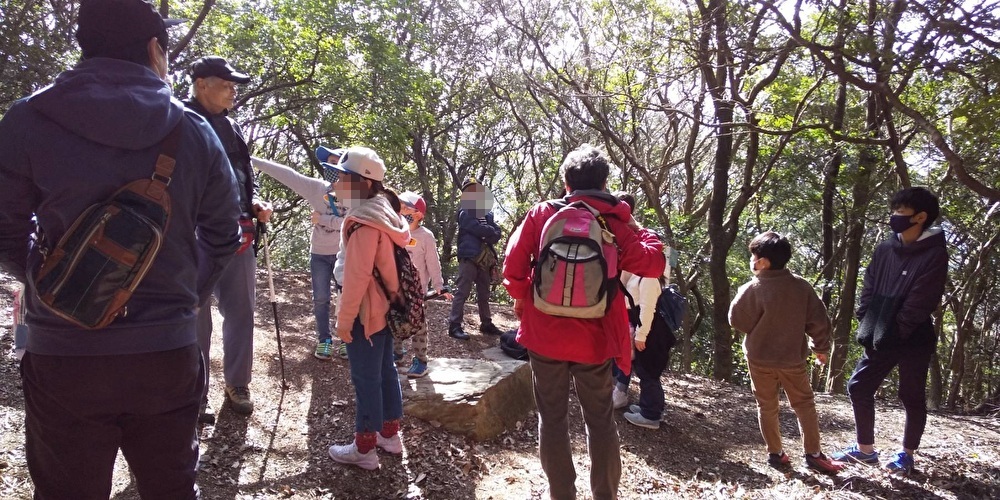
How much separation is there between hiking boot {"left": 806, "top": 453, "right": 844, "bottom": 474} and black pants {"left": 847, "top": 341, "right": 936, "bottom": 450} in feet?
1.11

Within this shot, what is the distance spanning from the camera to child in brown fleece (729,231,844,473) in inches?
160

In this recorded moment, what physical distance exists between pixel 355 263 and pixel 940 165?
9.51 metres

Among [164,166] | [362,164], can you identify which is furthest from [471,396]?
[164,166]

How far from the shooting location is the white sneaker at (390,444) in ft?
12.3

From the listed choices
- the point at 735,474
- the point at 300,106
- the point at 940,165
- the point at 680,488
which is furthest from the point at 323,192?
the point at 940,165

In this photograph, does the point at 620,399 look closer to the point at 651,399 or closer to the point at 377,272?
the point at 651,399

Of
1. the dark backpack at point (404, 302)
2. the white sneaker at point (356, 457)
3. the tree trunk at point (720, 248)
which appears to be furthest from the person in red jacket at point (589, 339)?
the tree trunk at point (720, 248)

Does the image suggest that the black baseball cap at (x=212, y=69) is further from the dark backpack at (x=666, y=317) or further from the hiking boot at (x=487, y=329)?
the hiking boot at (x=487, y=329)

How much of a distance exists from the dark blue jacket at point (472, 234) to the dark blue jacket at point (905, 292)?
3664 millimetres

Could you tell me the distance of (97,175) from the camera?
1.66m

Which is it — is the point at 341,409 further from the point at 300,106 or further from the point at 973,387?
the point at 973,387

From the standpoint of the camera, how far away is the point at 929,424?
19.8 feet

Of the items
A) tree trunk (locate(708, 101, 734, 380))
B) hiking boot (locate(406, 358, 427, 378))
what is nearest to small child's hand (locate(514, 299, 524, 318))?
hiking boot (locate(406, 358, 427, 378))

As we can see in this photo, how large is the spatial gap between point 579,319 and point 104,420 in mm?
2007
